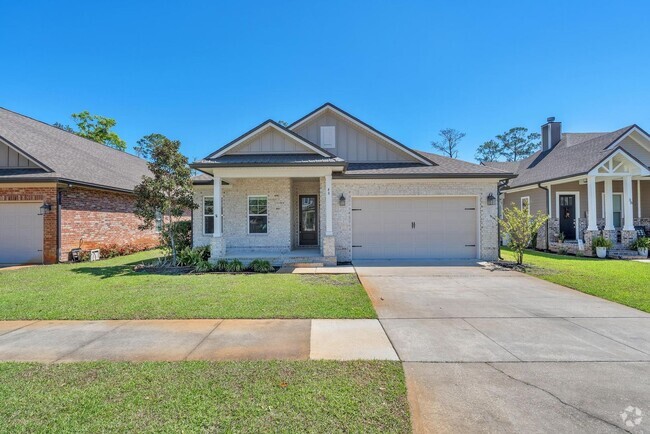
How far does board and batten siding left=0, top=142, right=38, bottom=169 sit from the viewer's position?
12.2 m

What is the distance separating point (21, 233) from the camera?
469 inches

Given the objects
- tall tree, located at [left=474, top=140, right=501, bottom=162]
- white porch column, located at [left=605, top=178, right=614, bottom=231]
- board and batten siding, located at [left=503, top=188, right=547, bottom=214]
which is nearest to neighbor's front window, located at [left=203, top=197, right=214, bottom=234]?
board and batten siding, located at [left=503, top=188, right=547, bottom=214]

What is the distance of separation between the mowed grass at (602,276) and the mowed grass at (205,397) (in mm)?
6168

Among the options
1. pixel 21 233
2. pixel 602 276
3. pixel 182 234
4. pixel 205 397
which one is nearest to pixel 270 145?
pixel 182 234

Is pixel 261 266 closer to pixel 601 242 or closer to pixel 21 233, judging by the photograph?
pixel 21 233

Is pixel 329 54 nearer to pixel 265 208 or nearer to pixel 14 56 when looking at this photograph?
pixel 265 208

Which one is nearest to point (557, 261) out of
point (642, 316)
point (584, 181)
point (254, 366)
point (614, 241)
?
point (614, 241)

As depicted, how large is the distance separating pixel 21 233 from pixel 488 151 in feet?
179

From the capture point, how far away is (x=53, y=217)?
11.7 m

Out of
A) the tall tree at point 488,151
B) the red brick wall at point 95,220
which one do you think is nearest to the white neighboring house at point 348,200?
the red brick wall at point 95,220

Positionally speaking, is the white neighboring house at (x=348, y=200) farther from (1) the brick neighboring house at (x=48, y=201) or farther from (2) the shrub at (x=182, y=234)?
(1) the brick neighboring house at (x=48, y=201)

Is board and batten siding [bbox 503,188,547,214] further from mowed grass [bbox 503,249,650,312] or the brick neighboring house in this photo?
the brick neighboring house

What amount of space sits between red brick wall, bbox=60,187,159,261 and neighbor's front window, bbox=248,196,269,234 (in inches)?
270

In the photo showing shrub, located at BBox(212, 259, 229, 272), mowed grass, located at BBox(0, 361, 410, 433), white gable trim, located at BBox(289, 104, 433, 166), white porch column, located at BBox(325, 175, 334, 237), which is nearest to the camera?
mowed grass, located at BBox(0, 361, 410, 433)
